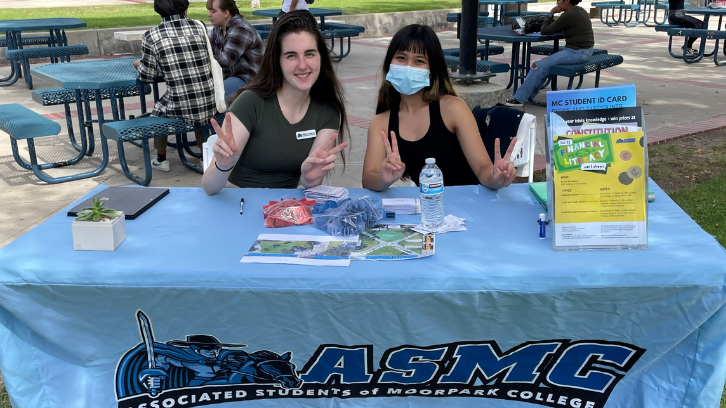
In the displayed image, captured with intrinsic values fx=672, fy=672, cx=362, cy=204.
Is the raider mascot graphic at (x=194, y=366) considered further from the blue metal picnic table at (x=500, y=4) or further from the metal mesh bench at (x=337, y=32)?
the blue metal picnic table at (x=500, y=4)

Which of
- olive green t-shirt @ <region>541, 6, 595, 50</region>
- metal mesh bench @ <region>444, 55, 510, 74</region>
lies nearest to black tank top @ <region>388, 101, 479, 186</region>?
metal mesh bench @ <region>444, 55, 510, 74</region>

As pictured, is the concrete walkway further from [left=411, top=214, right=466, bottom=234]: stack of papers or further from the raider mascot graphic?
[left=411, top=214, right=466, bottom=234]: stack of papers

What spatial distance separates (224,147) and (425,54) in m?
1.01

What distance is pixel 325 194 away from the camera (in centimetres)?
264

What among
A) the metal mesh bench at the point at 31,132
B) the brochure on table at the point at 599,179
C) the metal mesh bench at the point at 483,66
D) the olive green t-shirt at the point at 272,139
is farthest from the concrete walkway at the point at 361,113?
the brochure on table at the point at 599,179

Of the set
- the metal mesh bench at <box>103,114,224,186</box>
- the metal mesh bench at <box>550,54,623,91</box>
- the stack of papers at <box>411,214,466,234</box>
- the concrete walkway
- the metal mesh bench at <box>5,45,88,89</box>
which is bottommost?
the concrete walkway

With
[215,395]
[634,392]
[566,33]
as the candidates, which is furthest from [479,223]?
[566,33]

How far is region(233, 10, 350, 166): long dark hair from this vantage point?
2.95 m

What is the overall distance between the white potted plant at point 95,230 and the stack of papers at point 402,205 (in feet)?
3.24

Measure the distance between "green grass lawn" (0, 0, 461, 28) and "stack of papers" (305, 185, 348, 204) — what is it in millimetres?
10693

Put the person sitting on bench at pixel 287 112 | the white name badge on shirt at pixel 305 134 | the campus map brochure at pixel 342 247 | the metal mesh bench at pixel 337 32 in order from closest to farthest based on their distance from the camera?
the campus map brochure at pixel 342 247
the person sitting on bench at pixel 287 112
the white name badge on shirt at pixel 305 134
the metal mesh bench at pixel 337 32

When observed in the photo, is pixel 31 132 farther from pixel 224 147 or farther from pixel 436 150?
pixel 436 150

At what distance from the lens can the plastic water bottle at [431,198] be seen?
2.36 m

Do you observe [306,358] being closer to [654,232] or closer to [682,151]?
[654,232]
